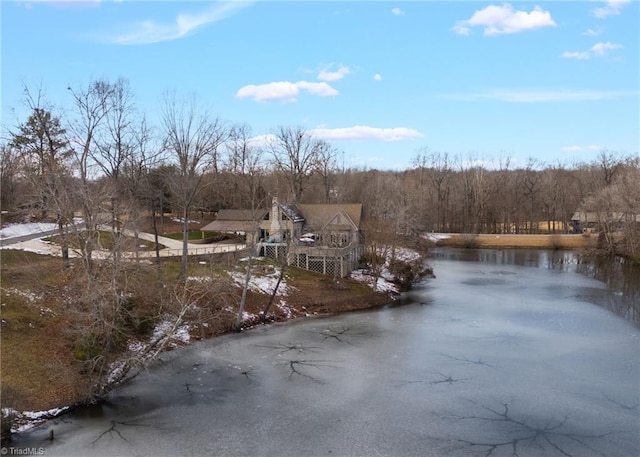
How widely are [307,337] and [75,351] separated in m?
10.3

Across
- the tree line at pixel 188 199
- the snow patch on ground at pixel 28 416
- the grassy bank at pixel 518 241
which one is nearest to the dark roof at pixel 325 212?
the tree line at pixel 188 199

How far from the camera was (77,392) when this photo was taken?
53.9 ft

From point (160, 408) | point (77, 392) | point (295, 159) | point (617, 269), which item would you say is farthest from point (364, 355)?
point (295, 159)

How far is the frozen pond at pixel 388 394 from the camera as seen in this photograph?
526 inches

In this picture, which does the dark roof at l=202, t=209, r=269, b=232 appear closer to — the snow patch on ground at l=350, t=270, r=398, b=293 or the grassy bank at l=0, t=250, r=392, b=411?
the grassy bank at l=0, t=250, r=392, b=411

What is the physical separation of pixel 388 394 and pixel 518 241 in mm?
54715

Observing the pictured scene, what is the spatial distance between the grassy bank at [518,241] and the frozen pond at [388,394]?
124ft

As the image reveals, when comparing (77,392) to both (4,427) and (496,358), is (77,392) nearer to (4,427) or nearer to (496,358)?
(4,427)

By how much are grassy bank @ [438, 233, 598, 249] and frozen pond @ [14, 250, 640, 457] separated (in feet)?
124

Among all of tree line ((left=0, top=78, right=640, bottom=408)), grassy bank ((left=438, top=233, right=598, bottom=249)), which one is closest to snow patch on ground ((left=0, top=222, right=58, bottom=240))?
tree line ((left=0, top=78, right=640, bottom=408))

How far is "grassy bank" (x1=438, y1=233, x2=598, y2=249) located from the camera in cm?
6267

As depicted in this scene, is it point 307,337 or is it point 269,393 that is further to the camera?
point 307,337

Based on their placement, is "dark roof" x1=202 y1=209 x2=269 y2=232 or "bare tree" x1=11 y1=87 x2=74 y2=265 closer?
"bare tree" x1=11 y1=87 x2=74 y2=265

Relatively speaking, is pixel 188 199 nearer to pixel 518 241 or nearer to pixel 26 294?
pixel 26 294
